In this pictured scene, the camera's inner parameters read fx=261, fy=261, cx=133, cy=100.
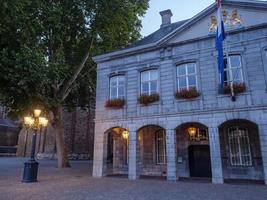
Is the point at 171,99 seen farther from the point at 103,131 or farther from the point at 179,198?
the point at 179,198

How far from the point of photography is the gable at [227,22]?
13695 mm

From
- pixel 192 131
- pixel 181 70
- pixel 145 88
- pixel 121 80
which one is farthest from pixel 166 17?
pixel 192 131

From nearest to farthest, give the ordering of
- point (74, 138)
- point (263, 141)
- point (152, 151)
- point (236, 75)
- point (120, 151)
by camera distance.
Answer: point (263, 141), point (236, 75), point (152, 151), point (120, 151), point (74, 138)

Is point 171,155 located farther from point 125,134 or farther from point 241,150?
point 125,134

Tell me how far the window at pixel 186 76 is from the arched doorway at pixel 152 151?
11.4ft

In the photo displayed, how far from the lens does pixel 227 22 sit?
14414mm

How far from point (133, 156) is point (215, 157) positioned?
4.68 meters

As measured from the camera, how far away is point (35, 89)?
1781 cm

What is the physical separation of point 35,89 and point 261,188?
47.8 ft

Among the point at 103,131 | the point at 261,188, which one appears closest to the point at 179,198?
the point at 261,188

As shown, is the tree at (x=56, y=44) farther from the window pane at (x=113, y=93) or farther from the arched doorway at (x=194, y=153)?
the arched doorway at (x=194, y=153)

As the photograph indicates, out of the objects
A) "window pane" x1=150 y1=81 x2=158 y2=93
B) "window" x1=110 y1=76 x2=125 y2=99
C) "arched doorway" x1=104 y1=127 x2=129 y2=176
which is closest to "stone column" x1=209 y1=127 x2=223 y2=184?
"window pane" x1=150 y1=81 x2=158 y2=93

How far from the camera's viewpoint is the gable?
13.7 meters

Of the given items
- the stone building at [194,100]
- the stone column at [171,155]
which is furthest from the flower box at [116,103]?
the stone column at [171,155]
